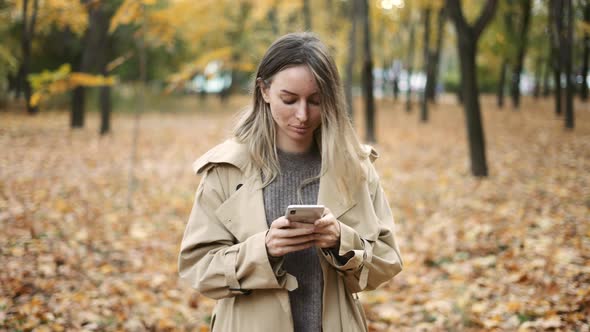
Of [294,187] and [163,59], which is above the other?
[163,59]

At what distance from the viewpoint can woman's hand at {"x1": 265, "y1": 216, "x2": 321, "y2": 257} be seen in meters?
1.80

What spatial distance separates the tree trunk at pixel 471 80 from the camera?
9714mm

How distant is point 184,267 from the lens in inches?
81.3

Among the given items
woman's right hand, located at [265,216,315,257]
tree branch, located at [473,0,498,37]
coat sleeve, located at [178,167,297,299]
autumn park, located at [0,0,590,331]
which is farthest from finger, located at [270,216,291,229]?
tree branch, located at [473,0,498,37]

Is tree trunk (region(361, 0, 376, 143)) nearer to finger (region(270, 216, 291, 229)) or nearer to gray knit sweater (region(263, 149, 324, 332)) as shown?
gray knit sweater (region(263, 149, 324, 332))

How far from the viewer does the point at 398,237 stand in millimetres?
7078

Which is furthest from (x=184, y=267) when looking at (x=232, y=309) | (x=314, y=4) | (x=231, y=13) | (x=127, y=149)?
(x=231, y=13)

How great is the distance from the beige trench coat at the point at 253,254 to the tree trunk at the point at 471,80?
8.33 meters

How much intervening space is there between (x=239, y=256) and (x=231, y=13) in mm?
26356

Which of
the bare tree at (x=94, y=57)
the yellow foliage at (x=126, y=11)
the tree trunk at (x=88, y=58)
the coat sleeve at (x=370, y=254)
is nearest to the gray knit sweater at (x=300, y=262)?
the coat sleeve at (x=370, y=254)

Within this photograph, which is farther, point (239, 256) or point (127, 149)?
point (127, 149)

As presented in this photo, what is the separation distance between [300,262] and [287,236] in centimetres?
34

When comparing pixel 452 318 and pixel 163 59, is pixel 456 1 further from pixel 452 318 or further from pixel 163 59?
pixel 163 59

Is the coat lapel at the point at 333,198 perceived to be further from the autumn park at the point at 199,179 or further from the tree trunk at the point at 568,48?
the tree trunk at the point at 568,48
